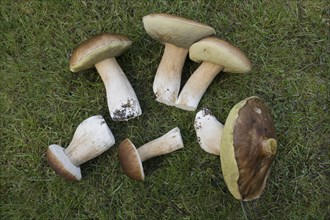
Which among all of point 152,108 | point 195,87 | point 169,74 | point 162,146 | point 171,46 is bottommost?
point 162,146

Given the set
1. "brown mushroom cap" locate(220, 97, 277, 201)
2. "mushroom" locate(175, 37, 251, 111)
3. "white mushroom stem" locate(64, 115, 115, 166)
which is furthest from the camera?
"white mushroom stem" locate(64, 115, 115, 166)

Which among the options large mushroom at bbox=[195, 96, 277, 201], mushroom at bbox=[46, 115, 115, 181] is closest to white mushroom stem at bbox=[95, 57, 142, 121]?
mushroom at bbox=[46, 115, 115, 181]

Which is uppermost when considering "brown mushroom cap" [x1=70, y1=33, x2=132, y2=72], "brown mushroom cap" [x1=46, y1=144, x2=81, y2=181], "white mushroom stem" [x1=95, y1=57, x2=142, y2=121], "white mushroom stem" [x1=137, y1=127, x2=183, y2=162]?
"brown mushroom cap" [x1=70, y1=33, x2=132, y2=72]

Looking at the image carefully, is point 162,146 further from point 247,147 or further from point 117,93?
point 247,147

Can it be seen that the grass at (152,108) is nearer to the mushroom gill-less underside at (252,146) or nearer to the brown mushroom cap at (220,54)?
the brown mushroom cap at (220,54)

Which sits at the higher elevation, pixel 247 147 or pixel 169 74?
pixel 169 74

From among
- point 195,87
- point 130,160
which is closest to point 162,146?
point 130,160

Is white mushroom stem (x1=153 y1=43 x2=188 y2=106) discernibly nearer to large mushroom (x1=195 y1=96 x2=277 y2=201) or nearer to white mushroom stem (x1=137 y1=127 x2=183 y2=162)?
white mushroom stem (x1=137 y1=127 x2=183 y2=162)
